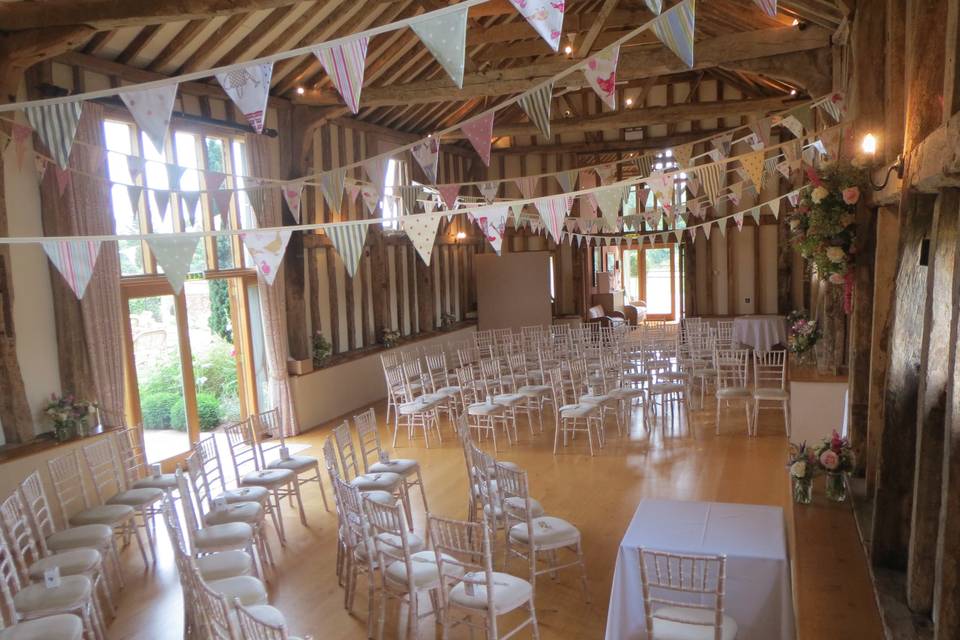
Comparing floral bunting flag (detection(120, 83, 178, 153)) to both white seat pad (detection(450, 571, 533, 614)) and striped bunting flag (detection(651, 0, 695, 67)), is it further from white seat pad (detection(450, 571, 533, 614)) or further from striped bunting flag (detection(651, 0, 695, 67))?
white seat pad (detection(450, 571, 533, 614))

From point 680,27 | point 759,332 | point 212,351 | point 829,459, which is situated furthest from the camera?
point 759,332

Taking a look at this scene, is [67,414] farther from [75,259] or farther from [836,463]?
[836,463]

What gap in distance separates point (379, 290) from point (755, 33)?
24.2ft

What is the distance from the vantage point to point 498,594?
405 centimetres

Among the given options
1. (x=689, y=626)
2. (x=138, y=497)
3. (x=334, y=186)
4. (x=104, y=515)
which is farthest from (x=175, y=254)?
(x=689, y=626)

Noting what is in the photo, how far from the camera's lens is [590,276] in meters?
18.4

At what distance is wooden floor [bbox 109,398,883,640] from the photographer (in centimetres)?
399

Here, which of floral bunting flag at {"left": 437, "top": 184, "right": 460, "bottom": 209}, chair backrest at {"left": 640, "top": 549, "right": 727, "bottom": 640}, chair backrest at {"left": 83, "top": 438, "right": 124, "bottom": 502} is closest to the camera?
chair backrest at {"left": 640, "top": 549, "right": 727, "bottom": 640}

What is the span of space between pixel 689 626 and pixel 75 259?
12.7 feet

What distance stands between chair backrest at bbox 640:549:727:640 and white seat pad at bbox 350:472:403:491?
7.96 ft

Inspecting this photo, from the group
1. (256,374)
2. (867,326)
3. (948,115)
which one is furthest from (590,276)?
(948,115)

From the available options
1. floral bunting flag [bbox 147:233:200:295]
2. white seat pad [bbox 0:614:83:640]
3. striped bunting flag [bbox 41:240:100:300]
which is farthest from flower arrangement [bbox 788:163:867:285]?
white seat pad [bbox 0:614:83:640]

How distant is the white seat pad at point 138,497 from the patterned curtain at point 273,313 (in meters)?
3.86

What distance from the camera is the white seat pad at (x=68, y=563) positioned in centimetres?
447
